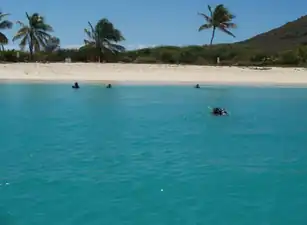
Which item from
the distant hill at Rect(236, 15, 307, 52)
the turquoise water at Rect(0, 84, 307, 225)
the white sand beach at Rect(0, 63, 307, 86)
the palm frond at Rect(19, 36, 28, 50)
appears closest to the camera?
the turquoise water at Rect(0, 84, 307, 225)

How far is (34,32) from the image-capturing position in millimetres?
48188

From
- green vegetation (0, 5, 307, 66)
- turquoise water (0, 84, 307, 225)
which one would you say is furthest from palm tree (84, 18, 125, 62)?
turquoise water (0, 84, 307, 225)

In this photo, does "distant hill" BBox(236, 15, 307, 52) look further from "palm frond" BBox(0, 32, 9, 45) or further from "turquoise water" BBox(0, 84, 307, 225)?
"turquoise water" BBox(0, 84, 307, 225)

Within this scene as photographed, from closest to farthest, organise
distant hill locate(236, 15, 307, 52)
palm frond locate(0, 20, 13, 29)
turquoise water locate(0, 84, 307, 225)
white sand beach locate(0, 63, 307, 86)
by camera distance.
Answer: turquoise water locate(0, 84, 307, 225) < white sand beach locate(0, 63, 307, 86) < palm frond locate(0, 20, 13, 29) < distant hill locate(236, 15, 307, 52)

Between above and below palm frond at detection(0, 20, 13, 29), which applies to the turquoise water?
below

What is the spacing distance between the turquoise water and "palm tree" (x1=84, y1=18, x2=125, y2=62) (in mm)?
27884

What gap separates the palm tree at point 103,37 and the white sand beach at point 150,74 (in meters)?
8.65

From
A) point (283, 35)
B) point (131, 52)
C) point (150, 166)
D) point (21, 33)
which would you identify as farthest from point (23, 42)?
point (283, 35)

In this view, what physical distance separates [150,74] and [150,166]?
1119 inches

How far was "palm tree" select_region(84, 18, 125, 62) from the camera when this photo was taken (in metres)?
47.8

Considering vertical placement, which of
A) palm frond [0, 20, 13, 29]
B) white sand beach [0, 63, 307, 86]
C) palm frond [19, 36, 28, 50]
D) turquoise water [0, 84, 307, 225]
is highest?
palm frond [0, 20, 13, 29]

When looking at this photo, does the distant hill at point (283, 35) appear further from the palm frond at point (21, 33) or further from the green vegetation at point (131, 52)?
the palm frond at point (21, 33)

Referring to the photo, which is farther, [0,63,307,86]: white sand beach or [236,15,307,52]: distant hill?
[236,15,307,52]: distant hill

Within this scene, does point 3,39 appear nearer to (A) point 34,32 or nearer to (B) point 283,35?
(A) point 34,32
